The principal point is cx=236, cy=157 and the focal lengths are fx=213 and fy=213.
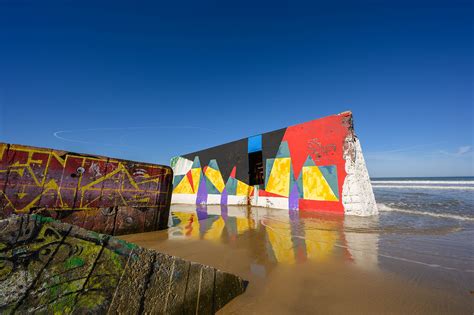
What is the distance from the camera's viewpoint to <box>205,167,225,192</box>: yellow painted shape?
38.6ft

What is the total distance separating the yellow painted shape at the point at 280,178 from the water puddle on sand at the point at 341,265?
3.91 m

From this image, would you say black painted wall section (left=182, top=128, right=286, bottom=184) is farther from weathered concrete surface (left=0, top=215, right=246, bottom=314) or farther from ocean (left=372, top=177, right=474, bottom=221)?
weathered concrete surface (left=0, top=215, right=246, bottom=314)

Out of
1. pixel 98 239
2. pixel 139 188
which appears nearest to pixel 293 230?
pixel 139 188

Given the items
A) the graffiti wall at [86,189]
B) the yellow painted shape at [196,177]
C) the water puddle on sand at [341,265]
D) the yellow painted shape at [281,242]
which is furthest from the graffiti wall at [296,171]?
the graffiti wall at [86,189]

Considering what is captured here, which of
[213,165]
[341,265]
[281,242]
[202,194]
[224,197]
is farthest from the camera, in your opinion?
[202,194]

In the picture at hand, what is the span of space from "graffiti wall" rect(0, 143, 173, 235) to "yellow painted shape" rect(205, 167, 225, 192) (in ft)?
22.2

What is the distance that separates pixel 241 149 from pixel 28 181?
8368 mm

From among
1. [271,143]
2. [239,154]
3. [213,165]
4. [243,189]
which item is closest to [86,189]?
[271,143]

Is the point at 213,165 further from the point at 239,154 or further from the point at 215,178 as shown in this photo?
the point at 239,154

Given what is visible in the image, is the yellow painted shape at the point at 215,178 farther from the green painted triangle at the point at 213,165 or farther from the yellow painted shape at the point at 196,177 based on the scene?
the yellow painted shape at the point at 196,177

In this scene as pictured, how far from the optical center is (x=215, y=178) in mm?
12203

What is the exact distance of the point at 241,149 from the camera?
11.0 metres

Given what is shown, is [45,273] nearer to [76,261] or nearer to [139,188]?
[76,261]

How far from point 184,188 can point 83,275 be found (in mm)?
13690
